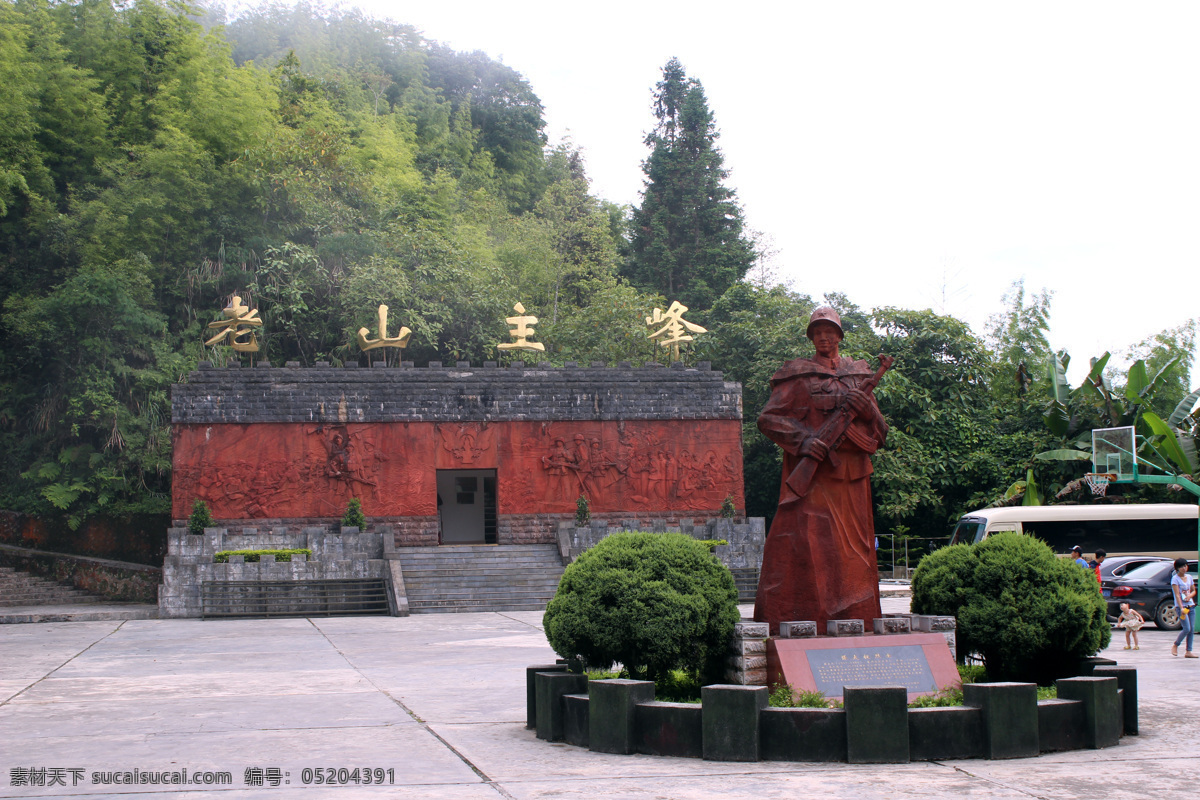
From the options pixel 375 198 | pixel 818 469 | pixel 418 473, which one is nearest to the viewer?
pixel 818 469

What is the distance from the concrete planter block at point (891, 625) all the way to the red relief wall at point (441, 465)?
15.5m

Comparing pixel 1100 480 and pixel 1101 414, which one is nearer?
pixel 1100 480

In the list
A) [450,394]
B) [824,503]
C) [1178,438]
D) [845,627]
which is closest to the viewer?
[845,627]

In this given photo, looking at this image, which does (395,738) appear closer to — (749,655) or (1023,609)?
(749,655)

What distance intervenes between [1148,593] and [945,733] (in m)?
10.2

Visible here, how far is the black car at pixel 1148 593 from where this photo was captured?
48.6 ft

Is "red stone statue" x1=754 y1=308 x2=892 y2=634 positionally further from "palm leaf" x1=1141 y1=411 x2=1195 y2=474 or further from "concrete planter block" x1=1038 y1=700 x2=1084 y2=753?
"palm leaf" x1=1141 y1=411 x2=1195 y2=474

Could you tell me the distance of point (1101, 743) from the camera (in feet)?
21.9

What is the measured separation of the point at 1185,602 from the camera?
1199 centimetres

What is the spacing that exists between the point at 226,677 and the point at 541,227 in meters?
30.7

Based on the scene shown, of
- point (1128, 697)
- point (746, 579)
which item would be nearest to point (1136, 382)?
point (746, 579)

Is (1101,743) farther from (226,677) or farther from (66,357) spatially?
(66,357)

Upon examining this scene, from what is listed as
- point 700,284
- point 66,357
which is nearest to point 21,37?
point 66,357

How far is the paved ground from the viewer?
5625mm
